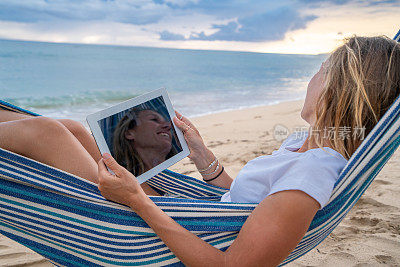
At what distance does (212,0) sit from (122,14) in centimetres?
1070

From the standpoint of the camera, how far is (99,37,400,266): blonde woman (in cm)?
83

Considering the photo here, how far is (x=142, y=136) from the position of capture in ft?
3.71

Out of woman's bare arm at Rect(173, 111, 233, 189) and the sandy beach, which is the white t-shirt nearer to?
woman's bare arm at Rect(173, 111, 233, 189)

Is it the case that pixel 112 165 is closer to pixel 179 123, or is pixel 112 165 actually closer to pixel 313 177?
pixel 179 123

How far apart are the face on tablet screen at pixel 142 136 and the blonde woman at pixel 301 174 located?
0.08 meters

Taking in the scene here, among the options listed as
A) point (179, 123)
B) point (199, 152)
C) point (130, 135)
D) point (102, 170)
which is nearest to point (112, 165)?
point (102, 170)

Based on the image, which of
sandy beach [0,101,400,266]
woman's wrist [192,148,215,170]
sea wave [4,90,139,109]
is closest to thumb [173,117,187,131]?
woman's wrist [192,148,215,170]

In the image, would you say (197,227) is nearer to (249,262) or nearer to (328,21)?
(249,262)

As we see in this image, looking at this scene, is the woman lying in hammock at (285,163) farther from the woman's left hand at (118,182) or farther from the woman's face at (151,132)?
the woman's face at (151,132)

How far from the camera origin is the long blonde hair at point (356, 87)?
0.97 meters

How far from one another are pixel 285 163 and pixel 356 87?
1.04 feet

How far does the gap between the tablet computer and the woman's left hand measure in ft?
0.18

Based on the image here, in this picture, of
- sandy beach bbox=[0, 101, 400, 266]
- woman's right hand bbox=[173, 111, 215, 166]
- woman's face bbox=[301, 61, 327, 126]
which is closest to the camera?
woman's face bbox=[301, 61, 327, 126]

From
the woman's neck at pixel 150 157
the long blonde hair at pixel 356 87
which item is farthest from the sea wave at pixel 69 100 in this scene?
the long blonde hair at pixel 356 87
